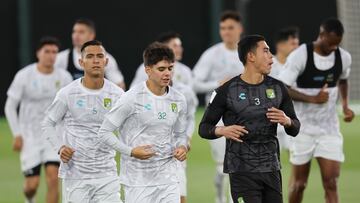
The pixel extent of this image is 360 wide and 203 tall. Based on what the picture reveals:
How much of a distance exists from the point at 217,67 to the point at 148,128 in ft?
15.8

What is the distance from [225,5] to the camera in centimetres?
3048

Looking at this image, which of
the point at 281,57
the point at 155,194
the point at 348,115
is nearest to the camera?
the point at 155,194

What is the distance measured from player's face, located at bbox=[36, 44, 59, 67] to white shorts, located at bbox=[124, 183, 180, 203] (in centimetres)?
446

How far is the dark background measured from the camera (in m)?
28.3

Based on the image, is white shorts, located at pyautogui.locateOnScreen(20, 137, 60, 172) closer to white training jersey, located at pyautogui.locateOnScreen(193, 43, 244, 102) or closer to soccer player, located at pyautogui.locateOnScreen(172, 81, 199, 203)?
soccer player, located at pyautogui.locateOnScreen(172, 81, 199, 203)

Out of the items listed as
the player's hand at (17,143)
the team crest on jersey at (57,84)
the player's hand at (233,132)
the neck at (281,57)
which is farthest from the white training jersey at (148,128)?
the neck at (281,57)

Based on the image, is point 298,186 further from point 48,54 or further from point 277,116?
point 48,54

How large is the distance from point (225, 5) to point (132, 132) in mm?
21302

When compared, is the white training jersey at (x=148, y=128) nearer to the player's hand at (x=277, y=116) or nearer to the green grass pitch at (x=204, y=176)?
the player's hand at (x=277, y=116)

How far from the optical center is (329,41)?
1155 cm

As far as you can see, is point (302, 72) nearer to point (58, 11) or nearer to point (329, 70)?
point (329, 70)

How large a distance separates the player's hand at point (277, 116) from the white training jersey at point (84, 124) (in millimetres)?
1798

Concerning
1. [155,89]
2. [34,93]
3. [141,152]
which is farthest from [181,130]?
A: [34,93]

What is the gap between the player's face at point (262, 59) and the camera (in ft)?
29.8
